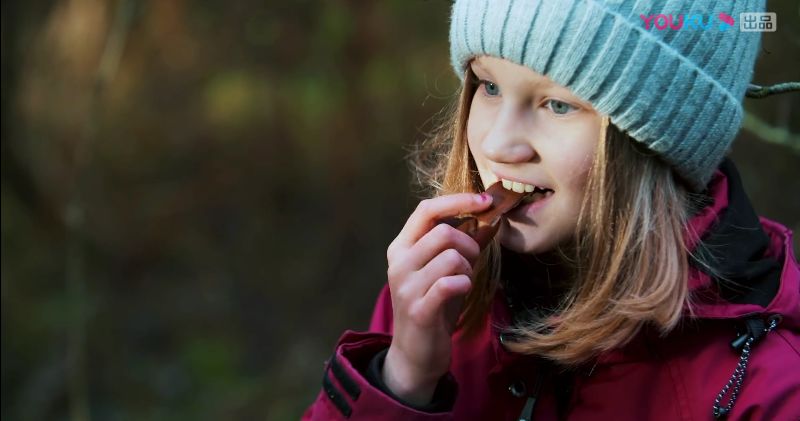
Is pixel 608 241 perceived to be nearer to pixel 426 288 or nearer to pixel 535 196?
pixel 535 196

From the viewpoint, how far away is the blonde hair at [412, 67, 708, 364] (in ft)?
5.25

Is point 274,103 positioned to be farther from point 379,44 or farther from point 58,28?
point 58,28

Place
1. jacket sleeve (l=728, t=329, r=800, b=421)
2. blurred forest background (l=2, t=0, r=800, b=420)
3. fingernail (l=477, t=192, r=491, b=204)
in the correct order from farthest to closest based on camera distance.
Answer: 1. blurred forest background (l=2, t=0, r=800, b=420)
2. fingernail (l=477, t=192, r=491, b=204)
3. jacket sleeve (l=728, t=329, r=800, b=421)

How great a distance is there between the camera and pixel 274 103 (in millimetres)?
4523

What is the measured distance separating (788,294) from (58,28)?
3.72 metres

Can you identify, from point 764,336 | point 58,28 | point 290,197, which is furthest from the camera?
point 290,197

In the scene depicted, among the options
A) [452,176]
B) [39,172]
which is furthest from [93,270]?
[452,176]

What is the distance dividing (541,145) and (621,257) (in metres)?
0.26

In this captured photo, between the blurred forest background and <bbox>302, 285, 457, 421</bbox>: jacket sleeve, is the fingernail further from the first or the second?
the blurred forest background

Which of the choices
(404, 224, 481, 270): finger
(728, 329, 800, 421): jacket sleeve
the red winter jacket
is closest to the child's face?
(404, 224, 481, 270): finger

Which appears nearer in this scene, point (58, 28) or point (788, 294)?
point (788, 294)

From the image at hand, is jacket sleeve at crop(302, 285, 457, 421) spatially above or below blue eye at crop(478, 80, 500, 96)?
below
